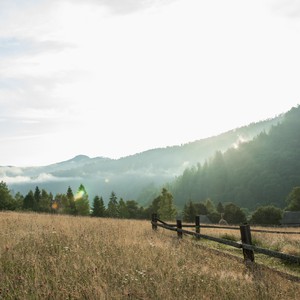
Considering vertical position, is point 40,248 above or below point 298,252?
above

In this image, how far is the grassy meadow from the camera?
6609 millimetres

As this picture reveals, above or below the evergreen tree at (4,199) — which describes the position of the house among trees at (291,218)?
below

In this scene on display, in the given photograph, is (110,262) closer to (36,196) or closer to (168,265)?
(168,265)

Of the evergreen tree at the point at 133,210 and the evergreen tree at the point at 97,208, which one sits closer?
the evergreen tree at the point at 97,208

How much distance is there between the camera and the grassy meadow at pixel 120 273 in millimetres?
6609

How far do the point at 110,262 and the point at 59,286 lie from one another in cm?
184

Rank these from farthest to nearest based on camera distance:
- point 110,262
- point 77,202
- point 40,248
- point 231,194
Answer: point 231,194 < point 77,202 < point 40,248 < point 110,262

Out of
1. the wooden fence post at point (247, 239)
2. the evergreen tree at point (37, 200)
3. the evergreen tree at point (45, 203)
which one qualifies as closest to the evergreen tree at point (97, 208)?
the evergreen tree at point (45, 203)

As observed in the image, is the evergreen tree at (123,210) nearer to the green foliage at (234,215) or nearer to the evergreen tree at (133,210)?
the evergreen tree at (133,210)

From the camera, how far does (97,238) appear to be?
1145cm

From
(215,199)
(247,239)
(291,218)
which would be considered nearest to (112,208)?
(291,218)

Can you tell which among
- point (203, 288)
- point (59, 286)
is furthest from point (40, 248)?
point (203, 288)

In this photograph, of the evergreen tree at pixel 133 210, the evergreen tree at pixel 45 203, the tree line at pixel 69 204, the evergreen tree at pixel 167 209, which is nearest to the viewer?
the tree line at pixel 69 204

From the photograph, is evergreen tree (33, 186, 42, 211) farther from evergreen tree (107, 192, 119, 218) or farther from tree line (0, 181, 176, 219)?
evergreen tree (107, 192, 119, 218)
